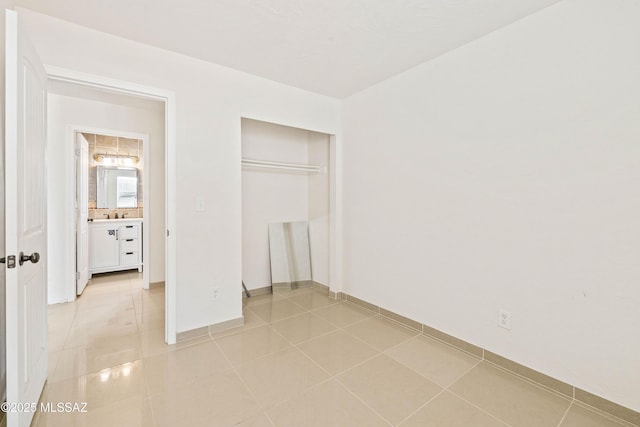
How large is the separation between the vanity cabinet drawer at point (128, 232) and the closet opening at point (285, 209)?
229 cm

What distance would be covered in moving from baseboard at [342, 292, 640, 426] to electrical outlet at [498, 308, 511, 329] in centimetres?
23

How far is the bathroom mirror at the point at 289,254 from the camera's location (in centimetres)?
377

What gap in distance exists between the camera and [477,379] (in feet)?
6.37

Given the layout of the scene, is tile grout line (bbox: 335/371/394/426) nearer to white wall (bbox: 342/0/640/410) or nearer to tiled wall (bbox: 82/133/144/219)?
white wall (bbox: 342/0/640/410)

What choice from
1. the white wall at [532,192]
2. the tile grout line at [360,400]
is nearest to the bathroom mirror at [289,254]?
the white wall at [532,192]

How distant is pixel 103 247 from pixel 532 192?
534cm

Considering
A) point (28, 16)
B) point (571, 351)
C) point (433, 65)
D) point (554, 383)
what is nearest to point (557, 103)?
point (433, 65)

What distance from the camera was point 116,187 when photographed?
4.87 m

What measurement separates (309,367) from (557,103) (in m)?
2.41

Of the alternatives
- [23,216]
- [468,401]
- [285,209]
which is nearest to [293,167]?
[285,209]

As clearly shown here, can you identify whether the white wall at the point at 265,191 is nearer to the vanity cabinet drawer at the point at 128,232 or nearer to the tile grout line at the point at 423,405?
the vanity cabinet drawer at the point at 128,232

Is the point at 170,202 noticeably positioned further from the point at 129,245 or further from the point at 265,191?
the point at 129,245

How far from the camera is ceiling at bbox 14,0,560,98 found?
1.81 metres

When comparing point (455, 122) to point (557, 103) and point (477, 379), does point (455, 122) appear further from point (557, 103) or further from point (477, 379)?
point (477, 379)
